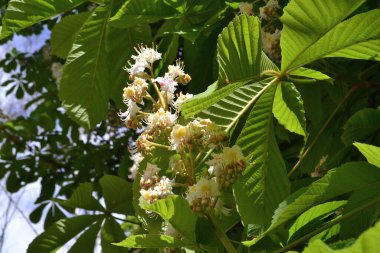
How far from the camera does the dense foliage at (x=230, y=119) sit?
0.74m

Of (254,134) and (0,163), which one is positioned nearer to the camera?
(254,134)

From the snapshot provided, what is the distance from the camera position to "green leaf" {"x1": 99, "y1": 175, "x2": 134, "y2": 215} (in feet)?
4.65

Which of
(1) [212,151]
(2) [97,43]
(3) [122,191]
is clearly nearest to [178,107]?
(1) [212,151]

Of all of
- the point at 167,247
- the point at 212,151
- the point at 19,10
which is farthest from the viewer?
the point at 19,10

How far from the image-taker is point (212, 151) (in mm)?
865

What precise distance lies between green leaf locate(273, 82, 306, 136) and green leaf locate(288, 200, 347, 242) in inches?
7.9

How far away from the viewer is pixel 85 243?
4.46 ft

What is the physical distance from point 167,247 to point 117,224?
0.69m

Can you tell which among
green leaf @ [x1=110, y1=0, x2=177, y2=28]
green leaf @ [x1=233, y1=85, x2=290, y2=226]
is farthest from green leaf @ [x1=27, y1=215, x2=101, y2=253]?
green leaf @ [x1=233, y1=85, x2=290, y2=226]

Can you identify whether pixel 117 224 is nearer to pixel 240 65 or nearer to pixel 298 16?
pixel 240 65

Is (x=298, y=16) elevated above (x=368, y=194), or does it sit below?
above

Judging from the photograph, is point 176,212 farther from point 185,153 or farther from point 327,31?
point 327,31

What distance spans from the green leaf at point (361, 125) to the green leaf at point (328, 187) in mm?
A: 281

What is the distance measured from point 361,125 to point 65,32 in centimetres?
74
